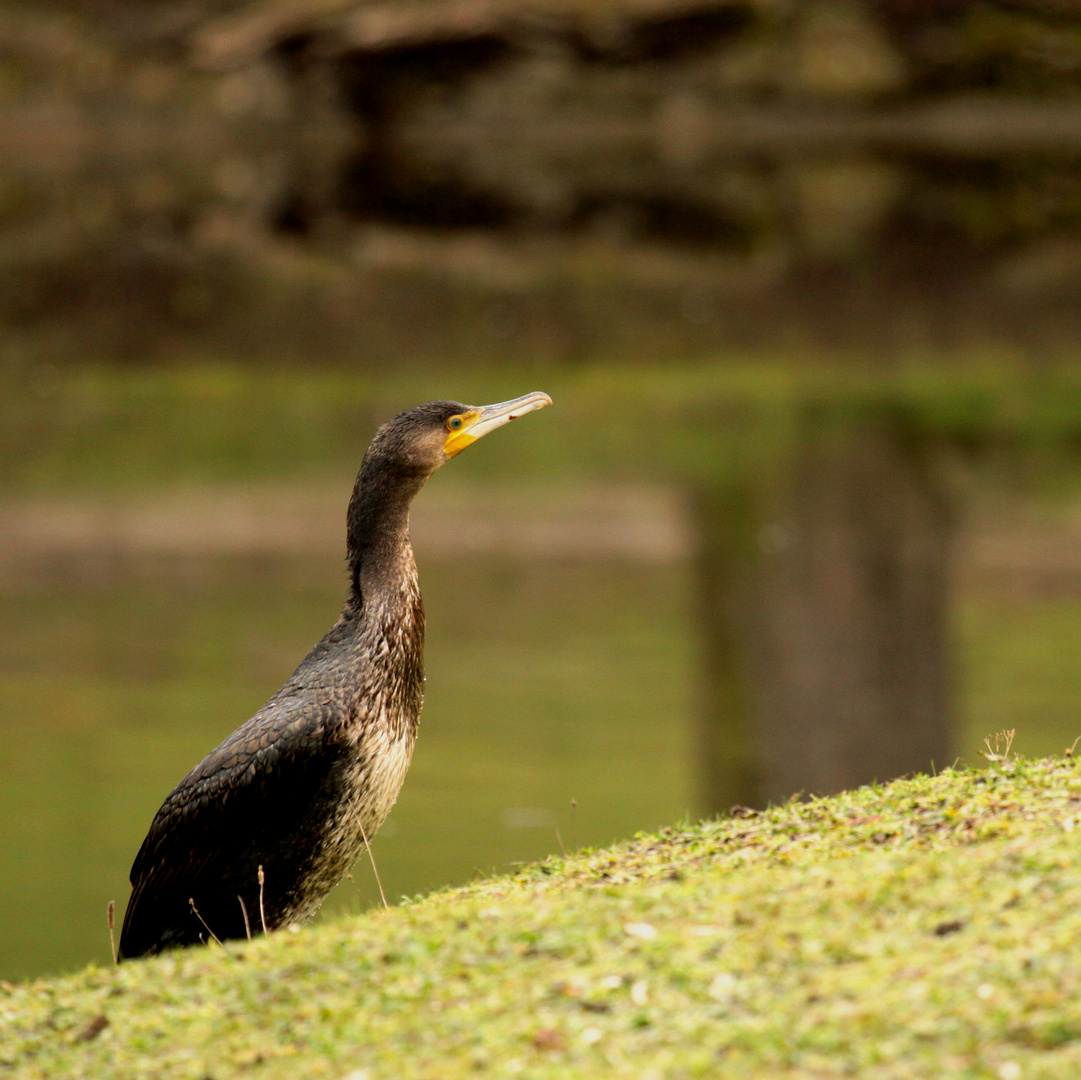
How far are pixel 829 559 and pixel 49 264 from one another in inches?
698

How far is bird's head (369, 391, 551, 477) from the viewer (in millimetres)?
5707

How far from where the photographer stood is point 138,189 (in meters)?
34.6

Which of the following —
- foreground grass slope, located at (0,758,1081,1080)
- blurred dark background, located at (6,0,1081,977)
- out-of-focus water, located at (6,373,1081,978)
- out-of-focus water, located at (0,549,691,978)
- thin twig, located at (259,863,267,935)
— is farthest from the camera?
blurred dark background, located at (6,0,1081,977)

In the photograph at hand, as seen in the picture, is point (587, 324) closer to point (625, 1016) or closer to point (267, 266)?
point (267, 266)

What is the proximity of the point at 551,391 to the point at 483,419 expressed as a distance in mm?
12062

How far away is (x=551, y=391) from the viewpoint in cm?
1788

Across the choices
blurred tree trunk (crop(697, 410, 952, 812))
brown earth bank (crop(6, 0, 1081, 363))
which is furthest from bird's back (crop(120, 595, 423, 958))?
brown earth bank (crop(6, 0, 1081, 363))

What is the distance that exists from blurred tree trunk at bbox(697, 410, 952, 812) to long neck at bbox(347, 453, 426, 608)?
126 inches

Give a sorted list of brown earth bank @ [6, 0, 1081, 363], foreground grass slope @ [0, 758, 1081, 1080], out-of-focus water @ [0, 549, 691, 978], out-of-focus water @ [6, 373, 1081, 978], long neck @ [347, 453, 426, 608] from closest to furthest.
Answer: foreground grass slope @ [0, 758, 1081, 1080] → long neck @ [347, 453, 426, 608] → out-of-focus water @ [0, 549, 691, 978] → out-of-focus water @ [6, 373, 1081, 978] → brown earth bank @ [6, 0, 1081, 363]

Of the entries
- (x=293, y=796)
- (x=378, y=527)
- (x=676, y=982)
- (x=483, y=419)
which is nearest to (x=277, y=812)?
(x=293, y=796)

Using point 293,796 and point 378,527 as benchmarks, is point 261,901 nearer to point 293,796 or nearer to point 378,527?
point 293,796

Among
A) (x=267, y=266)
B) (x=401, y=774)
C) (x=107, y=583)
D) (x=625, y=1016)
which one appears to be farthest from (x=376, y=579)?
(x=267, y=266)

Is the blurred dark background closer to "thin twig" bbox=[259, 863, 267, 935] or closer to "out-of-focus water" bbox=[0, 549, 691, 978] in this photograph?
"out-of-focus water" bbox=[0, 549, 691, 978]

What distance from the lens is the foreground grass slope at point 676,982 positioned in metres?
3.63
